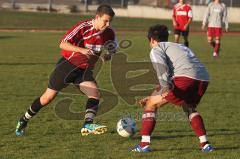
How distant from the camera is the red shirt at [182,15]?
24406 millimetres

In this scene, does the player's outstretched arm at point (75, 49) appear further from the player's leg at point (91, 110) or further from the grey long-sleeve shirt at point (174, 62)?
the grey long-sleeve shirt at point (174, 62)

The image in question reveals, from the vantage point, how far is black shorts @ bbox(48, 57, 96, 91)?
9.17m

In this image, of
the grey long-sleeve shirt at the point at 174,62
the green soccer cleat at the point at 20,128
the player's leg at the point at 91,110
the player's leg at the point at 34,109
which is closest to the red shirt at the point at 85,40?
the player's leg at the point at 91,110

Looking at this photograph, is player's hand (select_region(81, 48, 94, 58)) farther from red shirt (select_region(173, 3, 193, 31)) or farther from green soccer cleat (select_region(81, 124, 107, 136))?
red shirt (select_region(173, 3, 193, 31))

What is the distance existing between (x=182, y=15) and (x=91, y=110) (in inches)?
619

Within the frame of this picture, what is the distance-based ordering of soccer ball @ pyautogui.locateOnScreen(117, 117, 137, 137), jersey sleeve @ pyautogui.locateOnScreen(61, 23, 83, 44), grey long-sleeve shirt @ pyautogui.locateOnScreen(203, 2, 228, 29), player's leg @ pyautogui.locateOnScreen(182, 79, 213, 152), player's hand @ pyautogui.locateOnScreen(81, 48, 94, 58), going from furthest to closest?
grey long-sleeve shirt @ pyautogui.locateOnScreen(203, 2, 228, 29), jersey sleeve @ pyautogui.locateOnScreen(61, 23, 83, 44), soccer ball @ pyautogui.locateOnScreen(117, 117, 137, 137), player's hand @ pyautogui.locateOnScreen(81, 48, 94, 58), player's leg @ pyautogui.locateOnScreen(182, 79, 213, 152)

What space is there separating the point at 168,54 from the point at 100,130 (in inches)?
75.6

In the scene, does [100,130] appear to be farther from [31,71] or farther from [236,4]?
[236,4]

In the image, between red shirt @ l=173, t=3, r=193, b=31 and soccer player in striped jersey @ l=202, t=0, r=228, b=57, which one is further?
red shirt @ l=173, t=3, r=193, b=31

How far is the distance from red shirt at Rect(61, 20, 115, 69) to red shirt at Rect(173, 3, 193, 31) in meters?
15.4

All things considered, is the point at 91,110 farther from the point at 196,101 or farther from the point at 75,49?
the point at 196,101

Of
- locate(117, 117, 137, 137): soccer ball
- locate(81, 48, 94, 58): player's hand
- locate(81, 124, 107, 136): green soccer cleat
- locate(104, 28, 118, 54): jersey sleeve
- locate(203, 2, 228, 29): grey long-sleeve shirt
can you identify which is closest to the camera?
locate(81, 48, 94, 58): player's hand

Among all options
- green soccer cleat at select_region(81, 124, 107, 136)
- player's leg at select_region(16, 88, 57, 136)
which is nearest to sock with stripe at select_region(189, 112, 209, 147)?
green soccer cleat at select_region(81, 124, 107, 136)

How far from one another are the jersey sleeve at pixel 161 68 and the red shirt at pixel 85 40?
1.62 meters
